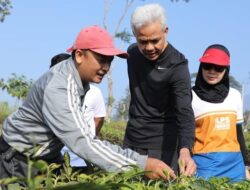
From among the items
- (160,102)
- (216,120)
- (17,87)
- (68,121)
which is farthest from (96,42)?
(17,87)

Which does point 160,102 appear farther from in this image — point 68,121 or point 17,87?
point 17,87

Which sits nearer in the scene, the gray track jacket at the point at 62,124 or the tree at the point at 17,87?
the gray track jacket at the point at 62,124

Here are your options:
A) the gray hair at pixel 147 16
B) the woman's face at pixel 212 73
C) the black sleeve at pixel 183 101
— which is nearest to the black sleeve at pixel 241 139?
the woman's face at pixel 212 73

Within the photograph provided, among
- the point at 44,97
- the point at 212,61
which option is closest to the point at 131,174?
the point at 44,97

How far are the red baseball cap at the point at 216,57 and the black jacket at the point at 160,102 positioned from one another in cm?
34

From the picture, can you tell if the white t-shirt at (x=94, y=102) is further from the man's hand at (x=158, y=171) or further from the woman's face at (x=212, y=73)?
the man's hand at (x=158, y=171)

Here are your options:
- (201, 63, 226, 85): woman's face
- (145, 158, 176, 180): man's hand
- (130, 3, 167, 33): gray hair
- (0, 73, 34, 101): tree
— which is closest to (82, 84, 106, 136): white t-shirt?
(201, 63, 226, 85): woman's face

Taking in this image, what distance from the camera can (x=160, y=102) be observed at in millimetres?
3363

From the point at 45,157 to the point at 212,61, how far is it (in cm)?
170

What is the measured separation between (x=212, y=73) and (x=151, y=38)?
823mm

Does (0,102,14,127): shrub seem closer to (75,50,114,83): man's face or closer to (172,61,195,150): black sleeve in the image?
(172,61,195,150): black sleeve

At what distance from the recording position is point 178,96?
10.5ft

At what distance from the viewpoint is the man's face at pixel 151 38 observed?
9.92ft

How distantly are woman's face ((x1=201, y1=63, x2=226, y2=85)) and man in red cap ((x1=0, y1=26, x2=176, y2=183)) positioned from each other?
1.45 meters
